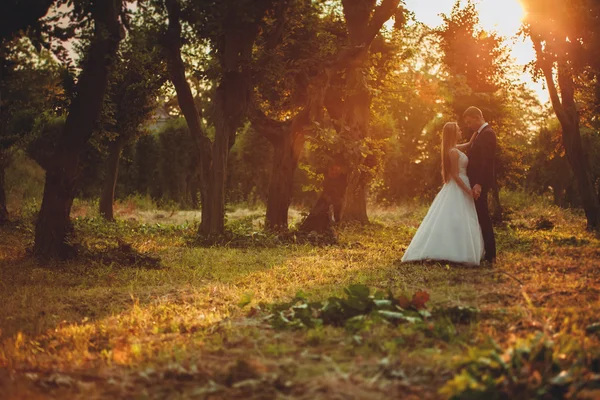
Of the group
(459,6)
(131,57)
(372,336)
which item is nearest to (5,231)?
(131,57)

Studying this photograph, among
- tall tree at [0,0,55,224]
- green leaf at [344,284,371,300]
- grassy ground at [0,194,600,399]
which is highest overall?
tall tree at [0,0,55,224]

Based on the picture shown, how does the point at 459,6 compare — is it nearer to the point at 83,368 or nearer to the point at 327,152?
the point at 327,152

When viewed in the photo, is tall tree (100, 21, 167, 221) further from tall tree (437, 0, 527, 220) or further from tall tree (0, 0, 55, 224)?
tall tree (437, 0, 527, 220)

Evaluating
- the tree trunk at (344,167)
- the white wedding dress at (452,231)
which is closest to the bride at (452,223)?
the white wedding dress at (452,231)

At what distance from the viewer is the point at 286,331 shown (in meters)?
5.48

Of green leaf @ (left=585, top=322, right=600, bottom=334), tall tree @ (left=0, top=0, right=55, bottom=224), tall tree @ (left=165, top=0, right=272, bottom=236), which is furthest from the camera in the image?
tall tree @ (left=165, top=0, right=272, bottom=236)

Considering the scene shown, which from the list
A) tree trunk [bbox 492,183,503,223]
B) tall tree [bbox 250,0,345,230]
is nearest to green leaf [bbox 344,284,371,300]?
tall tree [bbox 250,0,345,230]

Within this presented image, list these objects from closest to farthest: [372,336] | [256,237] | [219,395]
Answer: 1. [219,395]
2. [372,336]
3. [256,237]

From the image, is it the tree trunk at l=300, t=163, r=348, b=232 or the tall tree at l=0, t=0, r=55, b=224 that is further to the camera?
the tree trunk at l=300, t=163, r=348, b=232

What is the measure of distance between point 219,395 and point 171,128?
2894cm

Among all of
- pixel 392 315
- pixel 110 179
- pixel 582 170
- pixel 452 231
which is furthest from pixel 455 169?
pixel 110 179

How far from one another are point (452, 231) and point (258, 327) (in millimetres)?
5183

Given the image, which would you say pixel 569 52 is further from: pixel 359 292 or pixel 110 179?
pixel 110 179

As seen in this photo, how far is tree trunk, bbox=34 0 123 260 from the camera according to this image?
1037 cm
